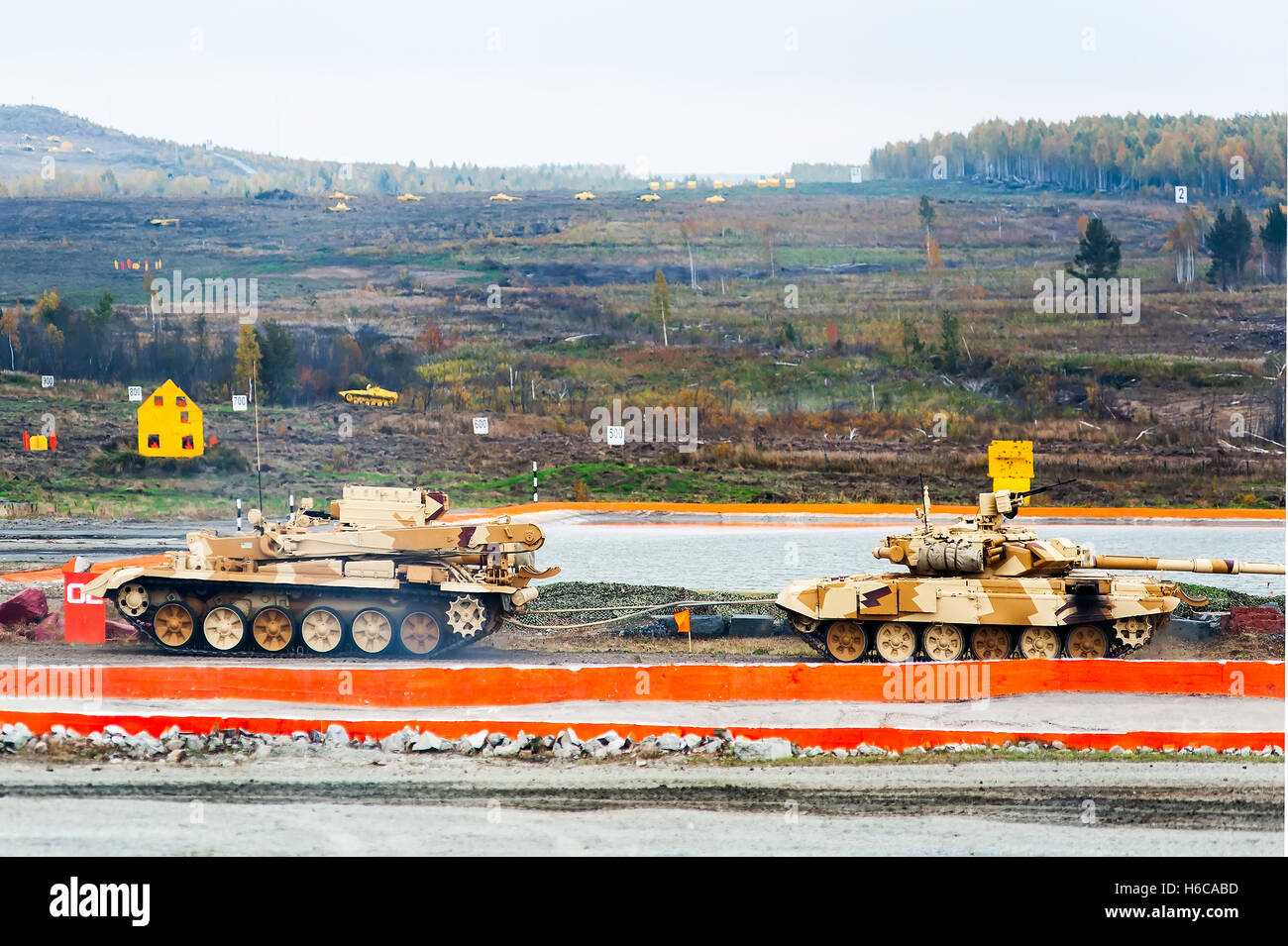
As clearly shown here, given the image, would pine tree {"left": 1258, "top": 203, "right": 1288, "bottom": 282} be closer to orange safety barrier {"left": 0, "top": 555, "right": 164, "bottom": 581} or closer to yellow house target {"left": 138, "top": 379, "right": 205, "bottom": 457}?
yellow house target {"left": 138, "top": 379, "right": 205, "bottom": 457}

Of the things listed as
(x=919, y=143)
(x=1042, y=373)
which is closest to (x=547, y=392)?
(x=1042, y=373)

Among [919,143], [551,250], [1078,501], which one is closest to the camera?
[1078,501]

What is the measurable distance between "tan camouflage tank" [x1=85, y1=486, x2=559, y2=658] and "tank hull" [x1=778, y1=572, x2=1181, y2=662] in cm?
492

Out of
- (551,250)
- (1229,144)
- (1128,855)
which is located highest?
(1229,144)

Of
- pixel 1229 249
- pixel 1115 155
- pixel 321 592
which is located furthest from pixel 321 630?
pixel 1115 155

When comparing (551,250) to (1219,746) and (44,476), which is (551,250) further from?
(1219,746)

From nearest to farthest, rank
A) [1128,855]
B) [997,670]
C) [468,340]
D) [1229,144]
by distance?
[1128,855]
[997,670]
[468,340]
[1229,144]

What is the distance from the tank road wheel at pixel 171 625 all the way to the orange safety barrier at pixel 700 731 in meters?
4.91

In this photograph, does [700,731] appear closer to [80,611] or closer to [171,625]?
[171,625]

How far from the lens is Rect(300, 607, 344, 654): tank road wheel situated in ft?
70.7

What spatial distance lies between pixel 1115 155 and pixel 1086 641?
395 feet

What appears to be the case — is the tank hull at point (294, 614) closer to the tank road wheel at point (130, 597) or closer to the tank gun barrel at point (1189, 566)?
the tank road wheel at point (130, 597)

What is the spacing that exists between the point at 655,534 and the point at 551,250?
61838 millimetres

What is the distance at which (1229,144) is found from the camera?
121 m
